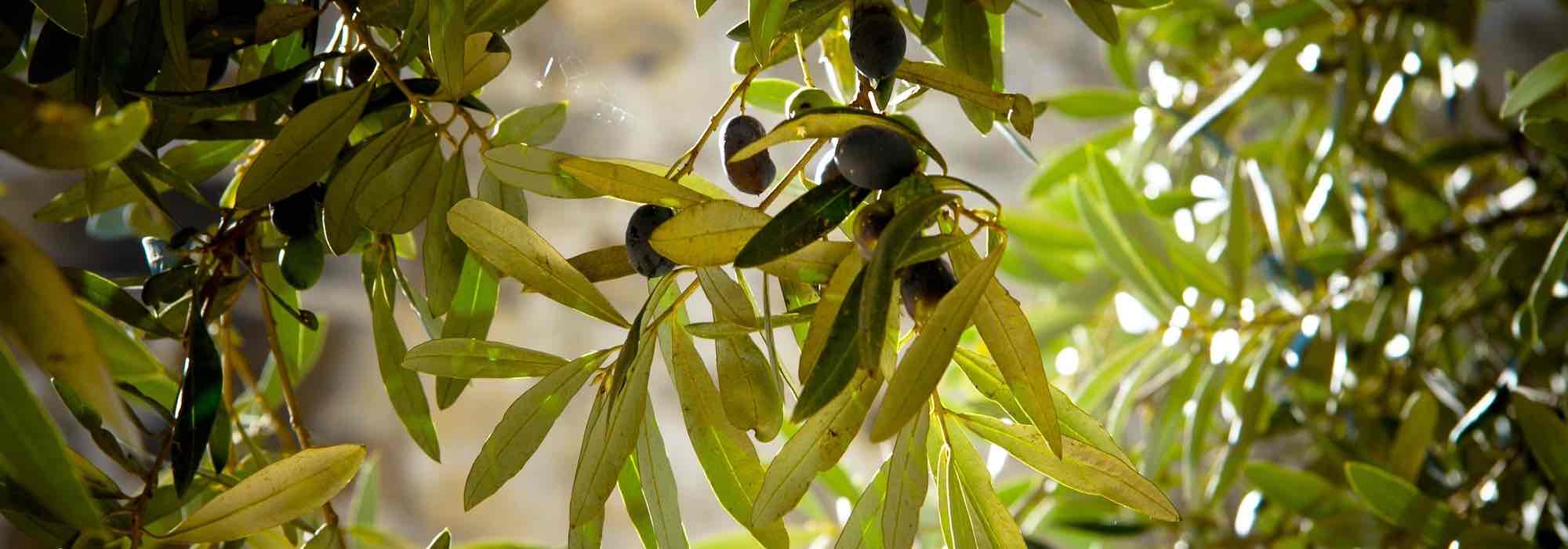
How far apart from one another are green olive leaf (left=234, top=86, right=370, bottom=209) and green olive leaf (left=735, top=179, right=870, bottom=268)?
0.55 feet

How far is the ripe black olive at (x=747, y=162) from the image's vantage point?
17.0 inches

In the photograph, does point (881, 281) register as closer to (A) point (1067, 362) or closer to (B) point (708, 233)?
(B) point (708, 233)

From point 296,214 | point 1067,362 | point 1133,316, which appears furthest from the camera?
point 1067,362

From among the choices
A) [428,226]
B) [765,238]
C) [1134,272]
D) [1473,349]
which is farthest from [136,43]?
[1473,349]

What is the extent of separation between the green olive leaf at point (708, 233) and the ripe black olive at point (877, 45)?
2.9 inches

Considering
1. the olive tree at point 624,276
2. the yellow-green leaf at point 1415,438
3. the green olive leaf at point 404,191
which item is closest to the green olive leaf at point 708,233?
the olive tree at point 624,276

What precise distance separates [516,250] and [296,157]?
0.09 m

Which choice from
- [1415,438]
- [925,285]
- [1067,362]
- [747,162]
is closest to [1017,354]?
[925,285]

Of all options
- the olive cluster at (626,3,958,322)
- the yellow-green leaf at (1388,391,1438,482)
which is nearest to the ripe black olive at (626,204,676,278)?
the olive cluster at (626,3,958,322)

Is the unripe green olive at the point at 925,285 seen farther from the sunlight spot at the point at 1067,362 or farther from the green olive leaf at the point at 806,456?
the sunlight spot at the point at 1067,362

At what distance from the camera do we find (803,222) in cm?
34

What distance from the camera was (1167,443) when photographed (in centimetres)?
80

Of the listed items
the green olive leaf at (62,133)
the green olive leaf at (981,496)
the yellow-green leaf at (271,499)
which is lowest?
the green olive leaf at (981,496)

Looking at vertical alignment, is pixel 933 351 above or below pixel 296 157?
below
